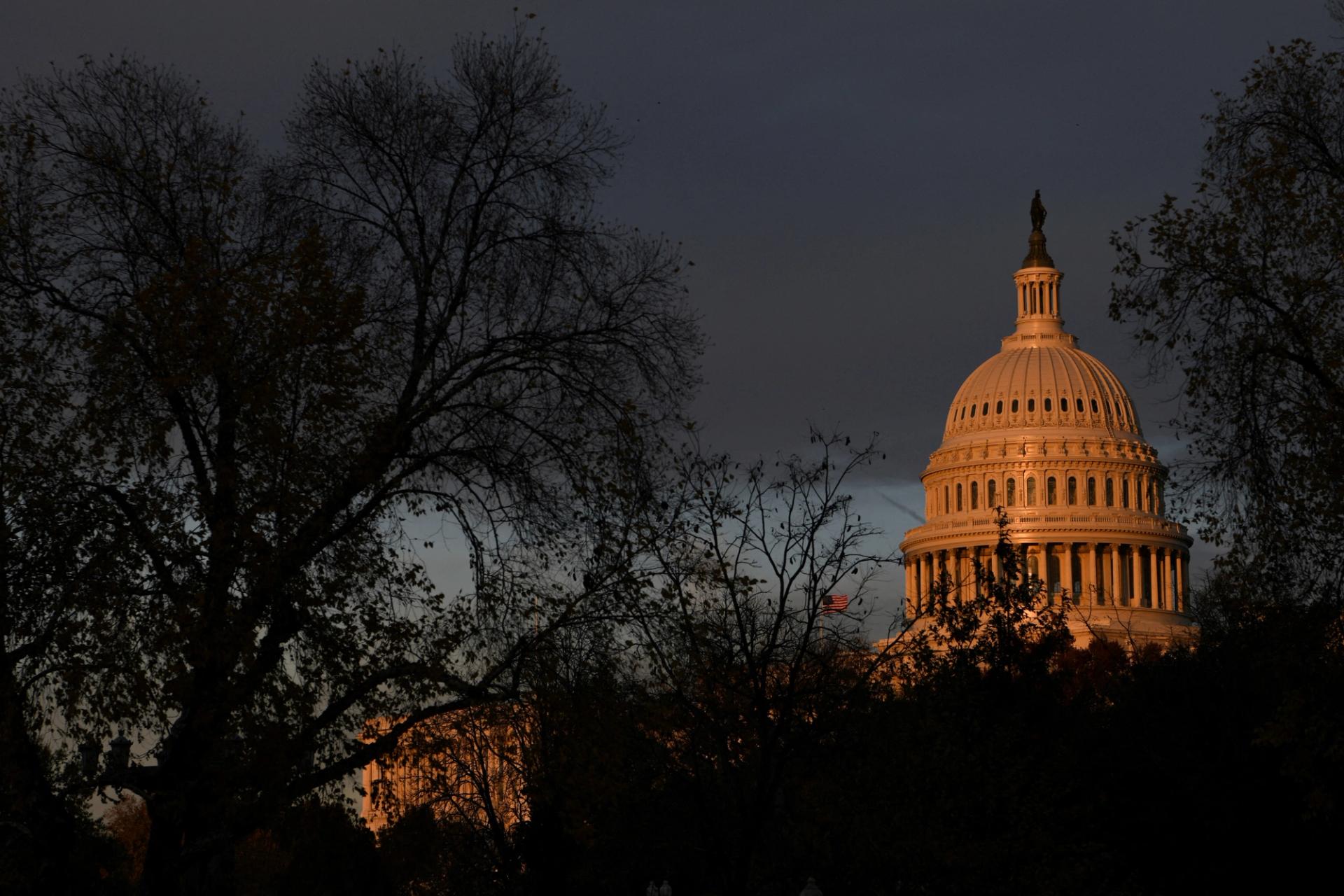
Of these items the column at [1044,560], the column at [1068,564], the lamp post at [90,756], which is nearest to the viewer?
the lamp post at [90,756]

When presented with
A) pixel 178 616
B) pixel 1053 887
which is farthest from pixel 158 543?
pixel 1053 887

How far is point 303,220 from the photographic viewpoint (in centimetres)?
2455

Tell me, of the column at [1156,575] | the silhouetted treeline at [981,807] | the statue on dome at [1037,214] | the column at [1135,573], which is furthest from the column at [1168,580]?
the silhouetted treeline at [981,807]

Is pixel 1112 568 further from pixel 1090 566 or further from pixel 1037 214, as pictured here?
pixel 1037 214

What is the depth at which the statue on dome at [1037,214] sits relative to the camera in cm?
19712

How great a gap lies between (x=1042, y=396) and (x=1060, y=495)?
382 inches

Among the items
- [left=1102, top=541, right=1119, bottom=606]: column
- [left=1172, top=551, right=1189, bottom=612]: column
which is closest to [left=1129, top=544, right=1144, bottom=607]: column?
[left=1102, top=541, right=1119, bottom=606]: column

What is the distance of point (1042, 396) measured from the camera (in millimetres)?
179125

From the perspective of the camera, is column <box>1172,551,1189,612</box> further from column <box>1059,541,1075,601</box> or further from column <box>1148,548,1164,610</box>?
column <box>1059,541,1075,601</box>

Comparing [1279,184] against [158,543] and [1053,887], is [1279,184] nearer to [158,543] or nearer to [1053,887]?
[158,543]

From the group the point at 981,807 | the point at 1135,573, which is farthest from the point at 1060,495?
the point at 981,807

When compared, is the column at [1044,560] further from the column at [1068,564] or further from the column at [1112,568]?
the column at [1112,568]

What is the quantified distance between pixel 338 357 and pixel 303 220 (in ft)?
9.15

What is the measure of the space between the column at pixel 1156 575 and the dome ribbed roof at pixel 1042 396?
11965mm
